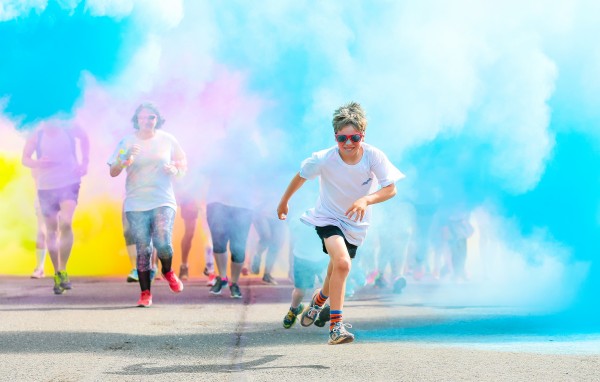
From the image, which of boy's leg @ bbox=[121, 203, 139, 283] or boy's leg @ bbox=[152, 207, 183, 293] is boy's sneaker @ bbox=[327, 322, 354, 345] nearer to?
boy's leg @ bbox=[152, 207, 183, 293]

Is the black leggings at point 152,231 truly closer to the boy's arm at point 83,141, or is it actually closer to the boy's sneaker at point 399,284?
the boy's arm at point 83,141

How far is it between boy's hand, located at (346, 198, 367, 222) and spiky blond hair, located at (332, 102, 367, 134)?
0.48 m

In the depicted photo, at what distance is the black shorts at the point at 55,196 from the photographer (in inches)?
427

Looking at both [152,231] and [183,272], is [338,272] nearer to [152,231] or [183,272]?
[152,231]

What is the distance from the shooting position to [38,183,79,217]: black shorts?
1084 cm

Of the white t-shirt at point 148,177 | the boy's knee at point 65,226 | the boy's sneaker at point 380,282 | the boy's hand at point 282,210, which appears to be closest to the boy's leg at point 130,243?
the boy's knee at point 65,226

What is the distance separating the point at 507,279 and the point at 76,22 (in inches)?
214

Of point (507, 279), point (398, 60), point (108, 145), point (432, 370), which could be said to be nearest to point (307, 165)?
point (432, 370)

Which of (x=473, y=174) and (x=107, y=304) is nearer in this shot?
(x=107, y=304)

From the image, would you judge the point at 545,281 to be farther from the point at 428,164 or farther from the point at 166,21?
the point at 166,21

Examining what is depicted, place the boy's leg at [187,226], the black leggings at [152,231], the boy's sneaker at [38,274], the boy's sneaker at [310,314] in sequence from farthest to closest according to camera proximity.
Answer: the boy's sneaker at [38,274] < the boy's leg at [187,226] < the black leggings at [152,231] < the boy's sneaker at [310,314]

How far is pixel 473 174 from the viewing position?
437 inches

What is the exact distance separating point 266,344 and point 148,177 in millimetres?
2985

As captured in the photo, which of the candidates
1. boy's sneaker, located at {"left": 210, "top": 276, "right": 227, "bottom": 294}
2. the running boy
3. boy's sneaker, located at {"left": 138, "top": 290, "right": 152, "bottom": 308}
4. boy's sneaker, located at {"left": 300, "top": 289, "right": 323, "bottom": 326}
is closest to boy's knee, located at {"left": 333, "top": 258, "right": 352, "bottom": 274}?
the running boy
